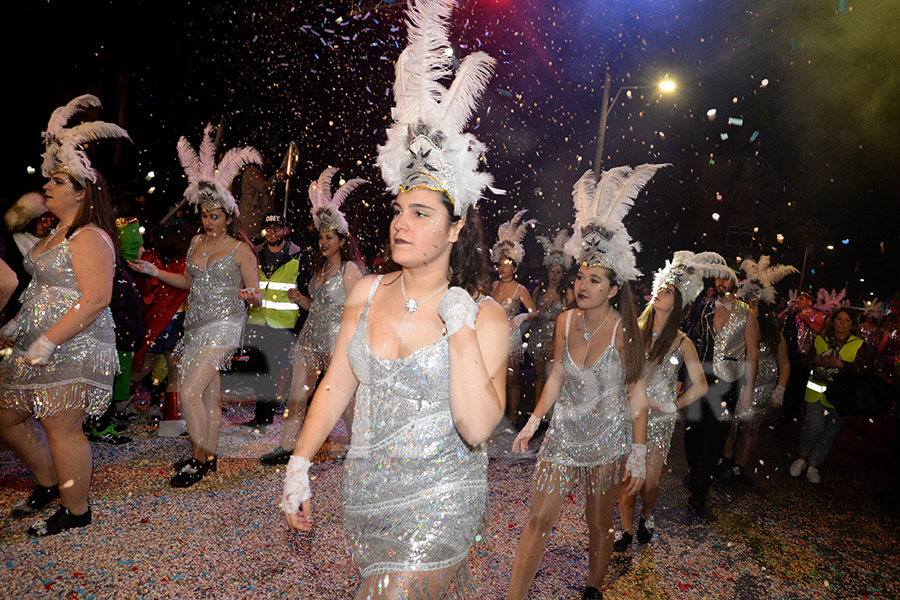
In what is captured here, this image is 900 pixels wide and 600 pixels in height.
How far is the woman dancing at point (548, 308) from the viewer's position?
27.0ft

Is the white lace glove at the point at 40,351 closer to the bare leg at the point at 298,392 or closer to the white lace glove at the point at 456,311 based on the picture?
the bare leg at the point at 298,392

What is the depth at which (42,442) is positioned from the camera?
402cm

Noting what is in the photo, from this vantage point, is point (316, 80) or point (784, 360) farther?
point (316, 80)

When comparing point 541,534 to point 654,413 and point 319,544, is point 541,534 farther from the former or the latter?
point 654,413

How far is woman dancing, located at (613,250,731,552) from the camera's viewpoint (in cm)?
456

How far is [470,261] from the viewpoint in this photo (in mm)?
2359

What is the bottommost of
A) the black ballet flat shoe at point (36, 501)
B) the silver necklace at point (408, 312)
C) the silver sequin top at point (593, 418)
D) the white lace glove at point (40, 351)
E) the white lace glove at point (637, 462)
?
the black ballet flat shoe at point (36, 501)

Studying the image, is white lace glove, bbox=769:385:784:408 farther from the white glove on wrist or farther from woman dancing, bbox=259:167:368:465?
the white glove on wrist

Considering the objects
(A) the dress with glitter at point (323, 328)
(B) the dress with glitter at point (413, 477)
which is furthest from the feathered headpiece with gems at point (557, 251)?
(B) the dress with glitter at point (413, 477)

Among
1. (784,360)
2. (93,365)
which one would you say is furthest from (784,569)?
(93,365)

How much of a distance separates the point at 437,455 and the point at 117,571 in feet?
8.15

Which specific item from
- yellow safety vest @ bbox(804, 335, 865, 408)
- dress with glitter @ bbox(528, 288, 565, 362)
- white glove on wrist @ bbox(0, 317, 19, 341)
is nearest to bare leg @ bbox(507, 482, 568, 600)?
white glove on wrist @ bbox(0, 317, 19, 341)

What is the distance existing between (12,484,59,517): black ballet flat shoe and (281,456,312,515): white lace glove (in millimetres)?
2994

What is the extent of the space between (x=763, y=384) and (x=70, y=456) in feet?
23.6
